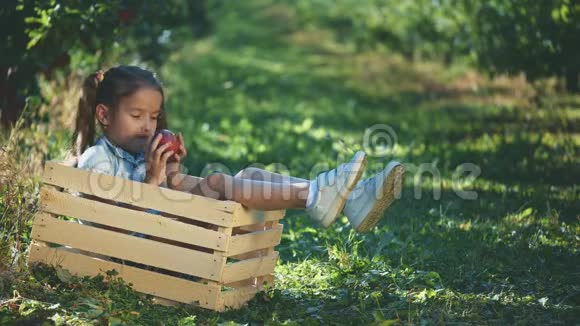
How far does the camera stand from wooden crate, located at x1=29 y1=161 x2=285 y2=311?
4.24 metres

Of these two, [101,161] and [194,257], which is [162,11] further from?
[194,257]

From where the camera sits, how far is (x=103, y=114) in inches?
193

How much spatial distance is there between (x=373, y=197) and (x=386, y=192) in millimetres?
69

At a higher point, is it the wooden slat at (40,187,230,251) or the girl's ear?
the girl's ear

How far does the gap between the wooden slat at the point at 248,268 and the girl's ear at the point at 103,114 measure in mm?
1137

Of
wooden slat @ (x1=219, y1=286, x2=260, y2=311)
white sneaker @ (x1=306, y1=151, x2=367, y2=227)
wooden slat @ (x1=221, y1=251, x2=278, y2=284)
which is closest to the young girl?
white sneaker @ (x1=306, y1=151, x2=367, y2=227)

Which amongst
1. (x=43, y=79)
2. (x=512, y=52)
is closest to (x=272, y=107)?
(x=512, y=52)

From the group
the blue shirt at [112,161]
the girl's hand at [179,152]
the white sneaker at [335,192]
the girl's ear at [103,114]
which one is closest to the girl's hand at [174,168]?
the girl's hand at [179,152]

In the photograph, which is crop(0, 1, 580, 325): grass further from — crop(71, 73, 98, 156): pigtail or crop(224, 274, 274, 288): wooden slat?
crop(71, 73, 98, 156): pigtail

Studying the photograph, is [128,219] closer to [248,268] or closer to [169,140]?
[169,140]

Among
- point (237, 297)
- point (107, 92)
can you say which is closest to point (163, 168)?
point (107, 92)

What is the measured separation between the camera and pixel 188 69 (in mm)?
14703

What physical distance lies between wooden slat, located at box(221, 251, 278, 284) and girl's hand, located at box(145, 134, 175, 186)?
0.58 metres

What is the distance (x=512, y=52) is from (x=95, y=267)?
635 centimetres
